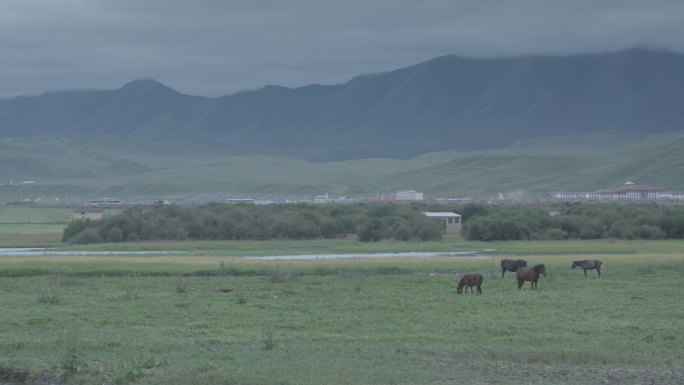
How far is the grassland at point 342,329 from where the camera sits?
22125 millimetres

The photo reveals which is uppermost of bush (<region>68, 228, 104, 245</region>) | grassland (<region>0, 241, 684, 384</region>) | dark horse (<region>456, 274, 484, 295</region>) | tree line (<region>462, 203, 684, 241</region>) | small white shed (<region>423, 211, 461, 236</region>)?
small white shed (<region>423, 211, 461, 236</region>)

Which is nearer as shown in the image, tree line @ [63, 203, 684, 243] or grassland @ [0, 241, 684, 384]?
grassland @ [0, 241, 684, 384]

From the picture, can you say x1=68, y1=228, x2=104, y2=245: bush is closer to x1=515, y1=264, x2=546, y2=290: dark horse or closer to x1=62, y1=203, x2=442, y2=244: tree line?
x1=62, y1=203, x2=442, y2=244: tree line

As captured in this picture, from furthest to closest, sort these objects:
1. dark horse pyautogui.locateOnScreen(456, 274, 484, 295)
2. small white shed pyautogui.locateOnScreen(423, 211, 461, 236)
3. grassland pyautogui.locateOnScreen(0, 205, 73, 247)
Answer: small white shed pyautogui.locateOnScreen(423, 211, 461, 236) → grassland pyautogui.locateOnScreen(0, 205, 73, 247) → dark horse pyautogui.locateOnScreen(456, 274, 484, 295)

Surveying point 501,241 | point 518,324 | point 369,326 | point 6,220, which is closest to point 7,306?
point 369,326

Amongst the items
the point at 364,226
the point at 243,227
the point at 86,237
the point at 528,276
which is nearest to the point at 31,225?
the point at 86,237

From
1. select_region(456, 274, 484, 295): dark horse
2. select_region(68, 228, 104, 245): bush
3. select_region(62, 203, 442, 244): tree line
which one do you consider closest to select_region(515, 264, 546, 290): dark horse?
select_region(456, 274, 484, 295): dark horse

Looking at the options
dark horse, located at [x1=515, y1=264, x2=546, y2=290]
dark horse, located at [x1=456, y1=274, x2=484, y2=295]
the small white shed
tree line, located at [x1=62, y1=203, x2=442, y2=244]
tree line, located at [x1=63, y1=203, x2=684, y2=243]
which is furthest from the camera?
the small white shed

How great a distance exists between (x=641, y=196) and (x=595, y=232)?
86.6 m

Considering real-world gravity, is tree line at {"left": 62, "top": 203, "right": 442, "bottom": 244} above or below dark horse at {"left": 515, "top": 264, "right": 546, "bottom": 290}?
above

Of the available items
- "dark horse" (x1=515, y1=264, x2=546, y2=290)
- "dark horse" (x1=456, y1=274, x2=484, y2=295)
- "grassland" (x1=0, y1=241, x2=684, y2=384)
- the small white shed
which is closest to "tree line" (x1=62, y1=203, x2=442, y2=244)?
the small white shed

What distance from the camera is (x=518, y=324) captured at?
27547mm

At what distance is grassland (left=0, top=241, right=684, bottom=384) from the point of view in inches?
871

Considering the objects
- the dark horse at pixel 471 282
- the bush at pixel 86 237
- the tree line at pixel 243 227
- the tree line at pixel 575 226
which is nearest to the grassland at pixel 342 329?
the dark horse at pixel 471 282
